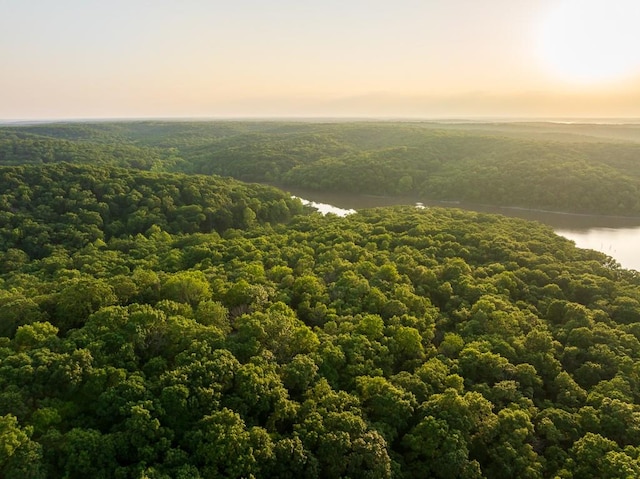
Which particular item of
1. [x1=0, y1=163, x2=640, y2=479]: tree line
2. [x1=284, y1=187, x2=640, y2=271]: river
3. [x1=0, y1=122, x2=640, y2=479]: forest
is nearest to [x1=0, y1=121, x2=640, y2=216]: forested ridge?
[x1=284, y1=187, x2=640, y2=271]: river

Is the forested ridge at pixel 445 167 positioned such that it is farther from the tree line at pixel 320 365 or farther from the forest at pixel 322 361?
the tree line at pixel 320 365

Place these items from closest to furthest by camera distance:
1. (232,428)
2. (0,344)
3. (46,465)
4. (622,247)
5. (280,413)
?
(46,465), (232,428), (280,413), (0,344), (622,247)

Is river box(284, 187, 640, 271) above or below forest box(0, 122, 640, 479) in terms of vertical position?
below

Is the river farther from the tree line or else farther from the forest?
the tree line

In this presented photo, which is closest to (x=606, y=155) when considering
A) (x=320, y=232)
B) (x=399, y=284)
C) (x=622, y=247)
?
(x=622, y=247)

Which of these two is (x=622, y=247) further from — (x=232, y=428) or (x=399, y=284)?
(x=232, y=428)
